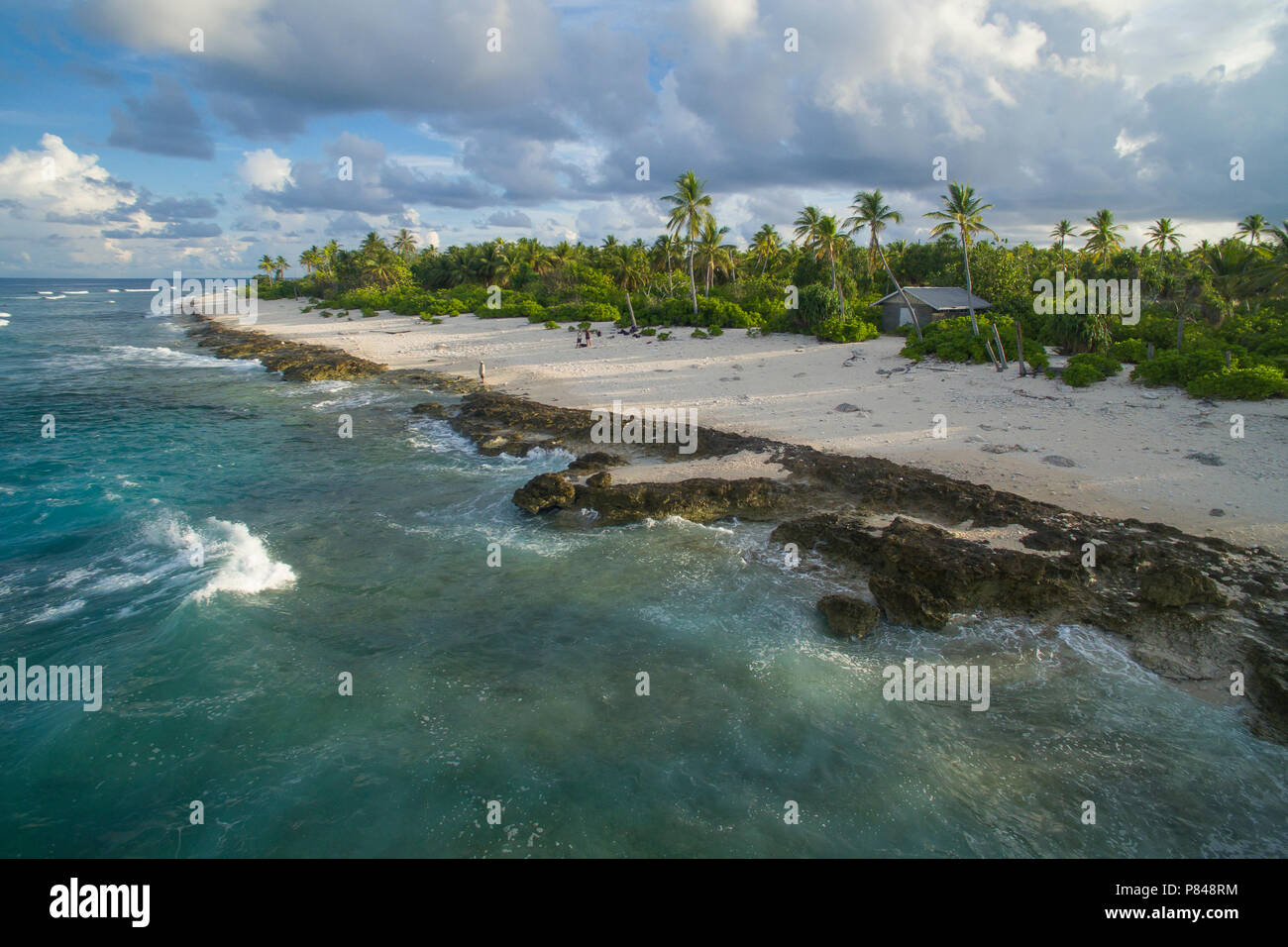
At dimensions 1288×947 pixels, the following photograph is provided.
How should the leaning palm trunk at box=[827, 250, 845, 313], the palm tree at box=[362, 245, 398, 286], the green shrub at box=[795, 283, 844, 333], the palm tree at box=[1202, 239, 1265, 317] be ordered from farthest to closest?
the palm tree at box=[362, 245, 398, 286], the leaning palm trunk at box=[827, 250, 845, 313], the green shrub at box=[795, 283, 844, 333], the palm tree at box=[1202, 239, 1265, 317]

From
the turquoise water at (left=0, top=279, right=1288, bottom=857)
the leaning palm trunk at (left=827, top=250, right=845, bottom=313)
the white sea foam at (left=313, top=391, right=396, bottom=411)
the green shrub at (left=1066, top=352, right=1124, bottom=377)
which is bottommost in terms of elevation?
the turquoise water at (left=0, top=279, right=1288, bottom=857)

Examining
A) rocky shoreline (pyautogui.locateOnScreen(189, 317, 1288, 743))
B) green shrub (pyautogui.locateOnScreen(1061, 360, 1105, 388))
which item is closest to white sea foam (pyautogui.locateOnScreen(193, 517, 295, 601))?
rocky shoreline (pyautogui.locateOnScreen(189, 317, 1288, 743))

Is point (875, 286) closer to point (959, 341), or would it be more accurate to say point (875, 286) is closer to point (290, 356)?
point (959, 341)

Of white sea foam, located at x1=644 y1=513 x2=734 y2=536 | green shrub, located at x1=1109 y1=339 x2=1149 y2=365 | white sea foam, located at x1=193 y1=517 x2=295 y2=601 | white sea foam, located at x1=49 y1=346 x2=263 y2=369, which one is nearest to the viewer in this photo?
white sea foam, located at x1=193 y1=517 x2=295 y2=601

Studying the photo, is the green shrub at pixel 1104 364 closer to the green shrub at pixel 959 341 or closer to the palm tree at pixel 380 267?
the green shrub at pixel 959 341

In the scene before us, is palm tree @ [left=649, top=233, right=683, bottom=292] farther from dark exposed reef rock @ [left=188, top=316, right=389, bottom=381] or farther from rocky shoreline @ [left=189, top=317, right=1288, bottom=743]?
rocky shoreline @ [left=189, top=317, right=1288, bottom=743]
